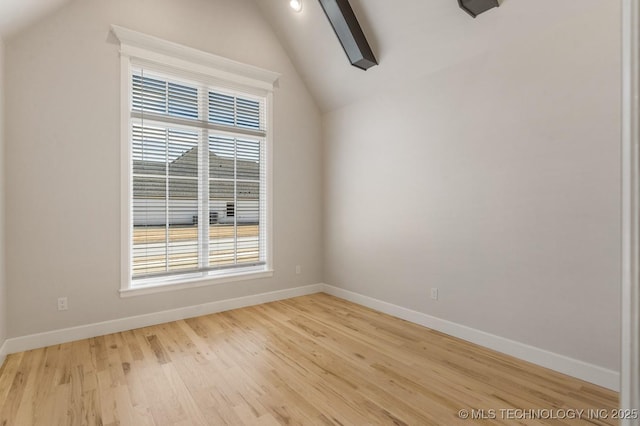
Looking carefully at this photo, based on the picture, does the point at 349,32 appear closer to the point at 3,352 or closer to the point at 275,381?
the point at 275,381

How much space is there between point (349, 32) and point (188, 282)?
3071mm

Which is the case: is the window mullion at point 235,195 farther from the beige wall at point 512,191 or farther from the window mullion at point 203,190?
the beige wall at point 512,191

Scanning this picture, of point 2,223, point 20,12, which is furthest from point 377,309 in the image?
point 20,12

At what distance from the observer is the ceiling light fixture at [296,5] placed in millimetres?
3648

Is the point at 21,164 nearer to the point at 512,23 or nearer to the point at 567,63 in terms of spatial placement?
the point at 512,23

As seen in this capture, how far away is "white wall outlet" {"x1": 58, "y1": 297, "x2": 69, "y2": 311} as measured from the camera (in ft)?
9.48

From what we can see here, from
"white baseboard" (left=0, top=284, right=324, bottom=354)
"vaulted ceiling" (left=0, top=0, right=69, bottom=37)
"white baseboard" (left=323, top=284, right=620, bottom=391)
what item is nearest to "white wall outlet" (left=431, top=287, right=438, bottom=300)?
"white baseboard" (left=323, top=284, right=620, bottom=391)

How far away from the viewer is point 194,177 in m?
3.66

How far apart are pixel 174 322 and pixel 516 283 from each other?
3229 mm

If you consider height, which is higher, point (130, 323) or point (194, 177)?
point (194, 177)

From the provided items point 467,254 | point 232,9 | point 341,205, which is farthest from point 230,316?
point 232,9

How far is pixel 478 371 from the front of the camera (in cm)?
241

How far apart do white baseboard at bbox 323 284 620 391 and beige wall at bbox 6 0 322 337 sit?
2.20 meters

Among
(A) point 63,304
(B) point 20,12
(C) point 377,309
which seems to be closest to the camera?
(B) point 20,12
